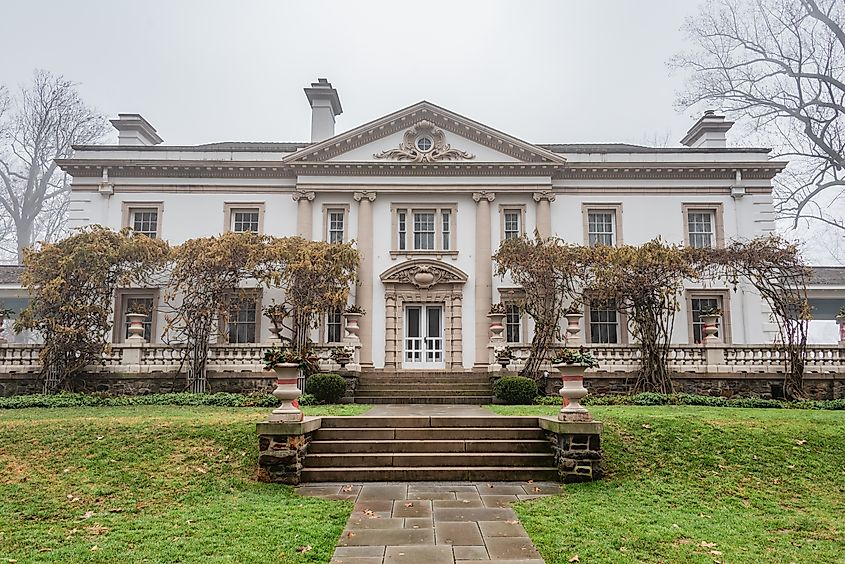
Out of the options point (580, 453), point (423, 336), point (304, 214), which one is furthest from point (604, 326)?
point (580, 453)

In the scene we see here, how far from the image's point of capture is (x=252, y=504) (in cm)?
726

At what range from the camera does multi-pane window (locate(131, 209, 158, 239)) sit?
2081 centimetres

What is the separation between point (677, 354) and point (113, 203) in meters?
18.7

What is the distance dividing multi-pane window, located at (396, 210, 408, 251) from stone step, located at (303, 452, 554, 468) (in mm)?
12116

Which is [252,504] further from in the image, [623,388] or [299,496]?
[623,388]

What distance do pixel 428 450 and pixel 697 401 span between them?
30.1ft

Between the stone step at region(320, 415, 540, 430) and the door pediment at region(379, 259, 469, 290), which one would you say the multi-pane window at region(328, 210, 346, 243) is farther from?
the stone step at region(320, 415, 540, 430)

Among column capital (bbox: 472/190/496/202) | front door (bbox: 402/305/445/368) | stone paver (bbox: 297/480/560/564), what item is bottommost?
stone paver (bbox: 297/480/560/564)

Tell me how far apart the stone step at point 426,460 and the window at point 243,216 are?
43.2 feet

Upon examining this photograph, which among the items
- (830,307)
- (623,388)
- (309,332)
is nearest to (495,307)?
(623,388)

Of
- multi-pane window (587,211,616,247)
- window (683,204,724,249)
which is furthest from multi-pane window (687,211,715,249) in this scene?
multi-pane window (587,211,616,247)

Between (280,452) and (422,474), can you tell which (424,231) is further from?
(280,452)

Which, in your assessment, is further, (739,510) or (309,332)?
(309,332)

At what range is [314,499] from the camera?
758 centimetres
